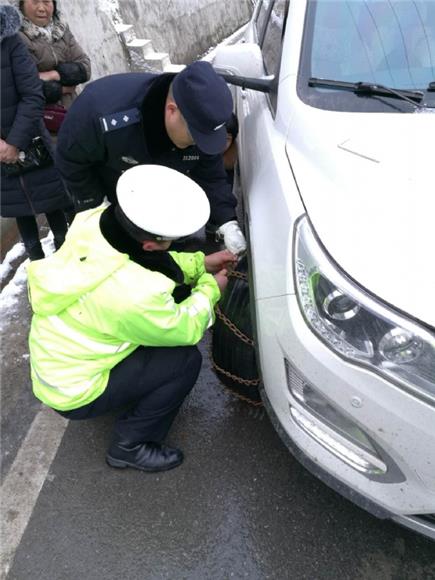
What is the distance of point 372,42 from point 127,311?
1399 mm

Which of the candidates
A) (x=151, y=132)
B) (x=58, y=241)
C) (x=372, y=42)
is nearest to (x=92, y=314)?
(x=151, y=132)

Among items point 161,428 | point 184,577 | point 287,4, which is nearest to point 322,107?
point 287,4

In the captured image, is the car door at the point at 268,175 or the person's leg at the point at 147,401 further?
the person's leg at the point at 147,401

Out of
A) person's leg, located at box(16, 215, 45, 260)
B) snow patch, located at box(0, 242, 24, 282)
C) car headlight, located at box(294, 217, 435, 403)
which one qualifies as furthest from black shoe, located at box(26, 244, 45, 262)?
car headlight, located at box(294, 217, 435, 403)

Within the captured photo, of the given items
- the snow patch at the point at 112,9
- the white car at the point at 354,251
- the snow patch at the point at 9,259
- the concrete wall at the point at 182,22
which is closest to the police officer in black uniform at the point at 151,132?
Answer: the white car at the point at 354,251

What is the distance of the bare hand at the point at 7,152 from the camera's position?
2.52 meters

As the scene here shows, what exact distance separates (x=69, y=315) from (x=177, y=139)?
84 cm

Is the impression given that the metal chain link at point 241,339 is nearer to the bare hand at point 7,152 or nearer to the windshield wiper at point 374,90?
the windshield wiper at point 374,90

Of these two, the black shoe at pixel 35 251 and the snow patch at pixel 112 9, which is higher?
the snow patch at pixel 112 9

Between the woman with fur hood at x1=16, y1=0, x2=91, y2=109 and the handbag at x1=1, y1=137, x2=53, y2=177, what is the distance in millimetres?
390

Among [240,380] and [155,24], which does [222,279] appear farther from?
[155,24]

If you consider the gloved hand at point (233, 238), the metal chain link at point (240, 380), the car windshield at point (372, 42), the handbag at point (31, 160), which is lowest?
the metal chain link at point (240, 380)

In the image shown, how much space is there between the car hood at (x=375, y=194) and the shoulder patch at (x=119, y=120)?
27.4 inches

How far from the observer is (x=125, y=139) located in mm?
2131
